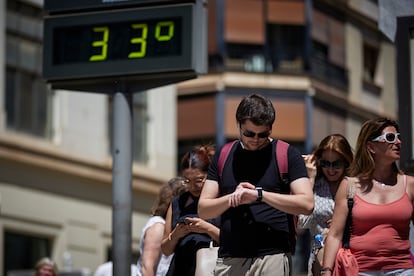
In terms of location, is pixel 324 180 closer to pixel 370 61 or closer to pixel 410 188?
pixel 410 188

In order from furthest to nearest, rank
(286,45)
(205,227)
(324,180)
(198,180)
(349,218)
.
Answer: (286,45) → (198,180) → (324,180) → (205,227) → (349,218)

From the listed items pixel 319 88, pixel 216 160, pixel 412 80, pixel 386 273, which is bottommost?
pixel 386 273

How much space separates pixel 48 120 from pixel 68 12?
1595cm

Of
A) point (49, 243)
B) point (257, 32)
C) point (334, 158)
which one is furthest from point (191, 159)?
point (257, 32)

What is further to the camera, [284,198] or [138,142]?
[138,142]

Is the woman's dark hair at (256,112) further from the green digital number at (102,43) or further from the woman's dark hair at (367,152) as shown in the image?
the green digital number at (102,43)

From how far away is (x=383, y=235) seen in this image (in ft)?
24.0

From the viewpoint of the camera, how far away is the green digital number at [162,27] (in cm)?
1057

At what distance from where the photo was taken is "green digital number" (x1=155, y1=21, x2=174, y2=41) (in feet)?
34.7

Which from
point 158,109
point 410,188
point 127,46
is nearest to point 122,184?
point 127,46

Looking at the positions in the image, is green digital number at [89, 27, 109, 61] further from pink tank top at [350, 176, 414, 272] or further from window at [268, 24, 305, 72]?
window at [268, 24, 305, 72]

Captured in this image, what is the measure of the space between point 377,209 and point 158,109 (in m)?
23.8

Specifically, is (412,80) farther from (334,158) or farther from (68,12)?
(68,12)

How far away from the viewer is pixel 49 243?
26.6 meters
